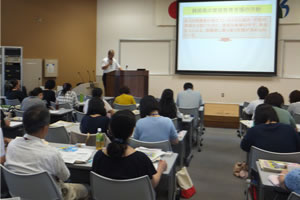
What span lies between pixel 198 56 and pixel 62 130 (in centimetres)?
641

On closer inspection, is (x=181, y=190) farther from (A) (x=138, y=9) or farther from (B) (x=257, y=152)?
(A) (x=138, y=9)

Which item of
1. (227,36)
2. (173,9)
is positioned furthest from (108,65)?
(227,36)

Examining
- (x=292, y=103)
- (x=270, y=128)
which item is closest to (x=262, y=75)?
(x=292, y=103)

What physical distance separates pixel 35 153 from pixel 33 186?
0.22 m

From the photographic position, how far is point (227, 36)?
8789mm

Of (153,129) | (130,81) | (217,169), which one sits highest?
(130,81)

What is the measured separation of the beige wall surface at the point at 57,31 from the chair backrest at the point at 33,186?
19.9 feet

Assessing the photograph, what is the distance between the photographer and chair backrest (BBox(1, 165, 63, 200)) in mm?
1940

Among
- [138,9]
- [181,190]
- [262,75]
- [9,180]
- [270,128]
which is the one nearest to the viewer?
[9,180]

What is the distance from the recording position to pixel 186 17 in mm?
8961

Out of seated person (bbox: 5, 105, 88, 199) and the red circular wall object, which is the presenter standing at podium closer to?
the red circular wall object

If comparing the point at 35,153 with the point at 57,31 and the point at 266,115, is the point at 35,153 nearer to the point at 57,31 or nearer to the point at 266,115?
the point at 266,115

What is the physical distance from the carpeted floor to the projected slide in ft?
10.3

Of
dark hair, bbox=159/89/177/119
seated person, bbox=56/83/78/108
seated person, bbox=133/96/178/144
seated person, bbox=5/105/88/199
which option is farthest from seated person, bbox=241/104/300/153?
seated person, bbox=56/83/78/108
